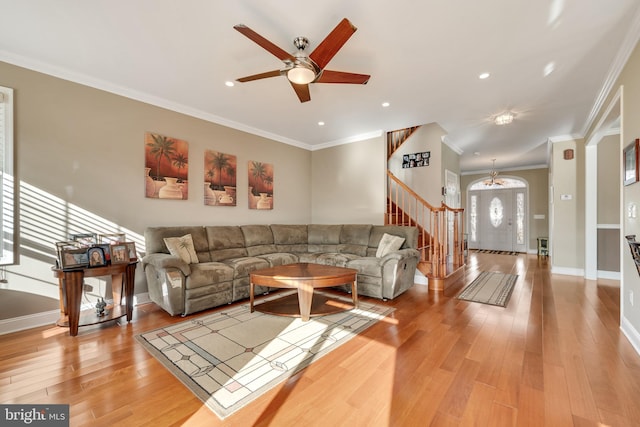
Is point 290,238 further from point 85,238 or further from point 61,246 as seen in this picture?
point 61,246

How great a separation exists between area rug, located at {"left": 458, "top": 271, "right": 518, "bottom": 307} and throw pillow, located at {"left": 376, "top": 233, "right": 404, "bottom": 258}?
113 centimetres

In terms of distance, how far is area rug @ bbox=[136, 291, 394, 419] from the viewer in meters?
1.81

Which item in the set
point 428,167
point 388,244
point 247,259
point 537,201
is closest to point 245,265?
point 247,259

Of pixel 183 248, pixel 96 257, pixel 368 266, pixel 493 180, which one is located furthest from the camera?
pixel 493 180

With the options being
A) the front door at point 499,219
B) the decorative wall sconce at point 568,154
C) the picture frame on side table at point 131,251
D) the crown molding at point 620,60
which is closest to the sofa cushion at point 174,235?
the picture frame on side table at point 131,251

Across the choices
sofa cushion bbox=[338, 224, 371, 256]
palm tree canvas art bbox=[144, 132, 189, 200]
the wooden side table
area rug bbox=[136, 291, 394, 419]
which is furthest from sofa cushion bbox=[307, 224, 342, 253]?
the wooden side table

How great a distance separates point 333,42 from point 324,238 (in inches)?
143

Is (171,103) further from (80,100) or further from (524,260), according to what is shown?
(524,260)

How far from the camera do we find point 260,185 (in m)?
5.23

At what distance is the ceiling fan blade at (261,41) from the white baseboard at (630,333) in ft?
12.6

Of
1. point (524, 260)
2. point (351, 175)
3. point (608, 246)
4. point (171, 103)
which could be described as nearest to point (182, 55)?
point (171, 103)

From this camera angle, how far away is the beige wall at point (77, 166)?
9.28 feet

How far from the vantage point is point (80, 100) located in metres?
3.18

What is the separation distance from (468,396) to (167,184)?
4.18m
